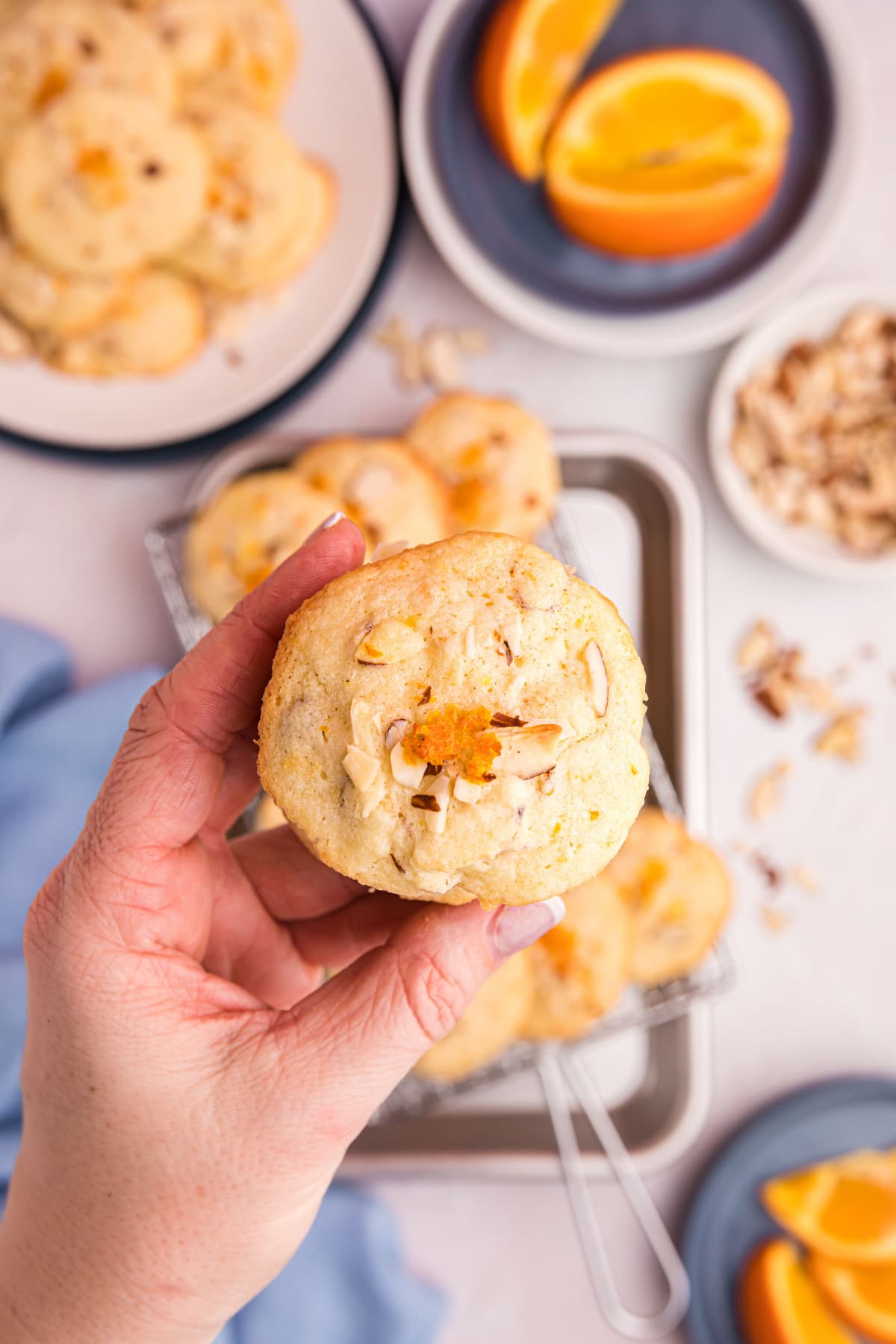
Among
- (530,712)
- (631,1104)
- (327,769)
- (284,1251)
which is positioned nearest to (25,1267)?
(284,1251)

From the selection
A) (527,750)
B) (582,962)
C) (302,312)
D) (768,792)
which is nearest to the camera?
(527,750)

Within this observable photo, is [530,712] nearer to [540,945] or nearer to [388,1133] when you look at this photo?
[540,945]

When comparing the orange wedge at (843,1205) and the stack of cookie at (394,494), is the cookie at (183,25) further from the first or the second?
the orange wedge at (843,1205)

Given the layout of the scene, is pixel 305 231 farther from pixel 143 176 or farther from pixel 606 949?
pixel 606 949

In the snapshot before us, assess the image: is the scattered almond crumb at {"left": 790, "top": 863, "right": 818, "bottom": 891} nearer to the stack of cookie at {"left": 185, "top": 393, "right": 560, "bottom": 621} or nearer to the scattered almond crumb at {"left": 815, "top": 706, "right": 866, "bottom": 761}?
the scattered almond crumb at {"left": 815, "top": 706, "right": 866, "bottom": 761}

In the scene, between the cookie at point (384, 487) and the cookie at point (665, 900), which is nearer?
the cookie at point (384, 487)

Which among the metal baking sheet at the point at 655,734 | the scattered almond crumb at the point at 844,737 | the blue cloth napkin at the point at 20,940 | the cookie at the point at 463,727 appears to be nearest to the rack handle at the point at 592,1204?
the metal baking sheet at the point at 655,734

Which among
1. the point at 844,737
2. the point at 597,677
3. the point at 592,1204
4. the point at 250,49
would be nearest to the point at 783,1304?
the point at 592,1204
